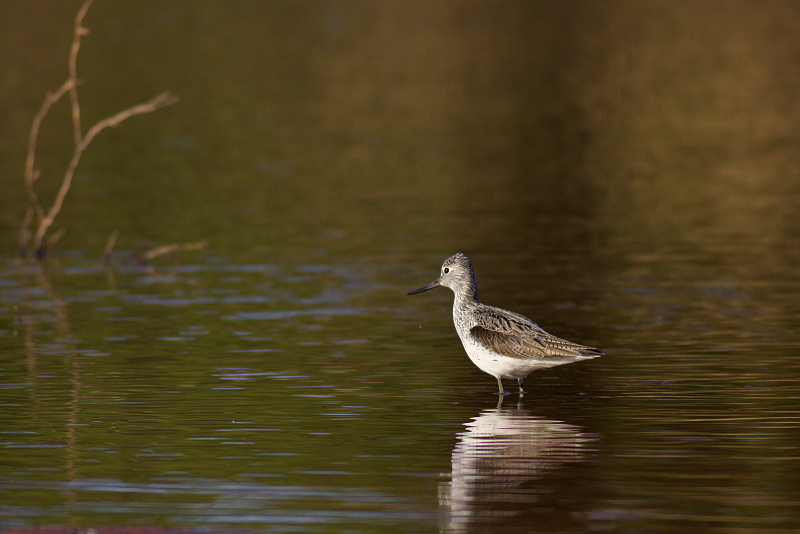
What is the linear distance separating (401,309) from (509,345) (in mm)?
6895

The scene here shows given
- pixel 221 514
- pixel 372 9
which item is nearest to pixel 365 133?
pixel 221 514

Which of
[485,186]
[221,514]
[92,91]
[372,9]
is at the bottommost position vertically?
[221,514]

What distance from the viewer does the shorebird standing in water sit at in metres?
14.4

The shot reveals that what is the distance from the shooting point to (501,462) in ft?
39.6

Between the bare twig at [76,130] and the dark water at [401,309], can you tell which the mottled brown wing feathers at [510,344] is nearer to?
the dark water at [401,309]

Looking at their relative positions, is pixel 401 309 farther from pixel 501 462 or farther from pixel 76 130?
pixel 501 462

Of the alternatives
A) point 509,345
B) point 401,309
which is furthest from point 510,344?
point 401,309

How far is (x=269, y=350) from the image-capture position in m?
18.0

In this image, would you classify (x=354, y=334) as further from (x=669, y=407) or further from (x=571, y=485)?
(x=571, y=485)

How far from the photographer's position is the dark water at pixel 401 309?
37.1ft

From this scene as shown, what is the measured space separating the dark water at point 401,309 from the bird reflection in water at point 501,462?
4 centimetres

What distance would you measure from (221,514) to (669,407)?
220 inches

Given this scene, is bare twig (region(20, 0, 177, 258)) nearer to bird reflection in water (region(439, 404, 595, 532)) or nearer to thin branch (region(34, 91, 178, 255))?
thin branch (region(34, 91, 178, 255))

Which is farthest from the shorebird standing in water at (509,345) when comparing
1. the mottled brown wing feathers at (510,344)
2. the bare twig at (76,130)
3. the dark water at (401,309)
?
the bare twig at (76,130)
